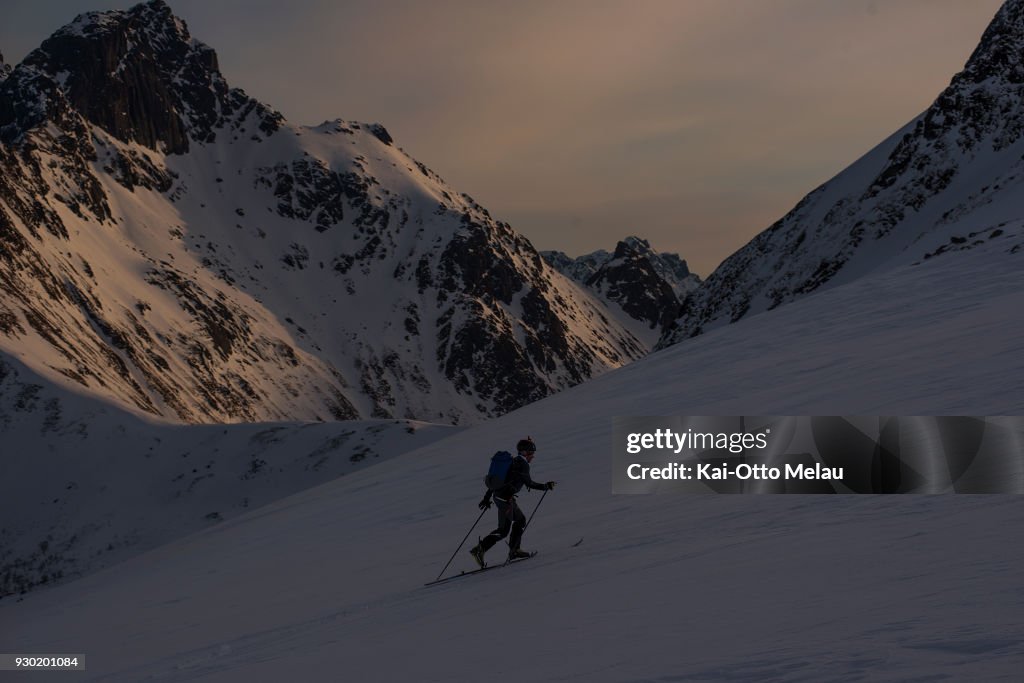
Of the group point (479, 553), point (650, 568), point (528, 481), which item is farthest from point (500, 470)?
point (650, 568)

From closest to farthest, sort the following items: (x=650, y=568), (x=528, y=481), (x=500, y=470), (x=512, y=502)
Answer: (x=650, y=568) < (x=528, y=481) < (x=500, y=470) < (x=512, y=502)

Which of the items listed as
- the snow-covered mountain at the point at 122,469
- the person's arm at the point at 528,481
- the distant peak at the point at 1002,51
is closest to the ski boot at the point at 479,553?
the person's arm at the point at 528,481

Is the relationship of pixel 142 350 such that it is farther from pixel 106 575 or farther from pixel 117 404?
pixel 106 575

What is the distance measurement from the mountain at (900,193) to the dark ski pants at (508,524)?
7173 centimetres

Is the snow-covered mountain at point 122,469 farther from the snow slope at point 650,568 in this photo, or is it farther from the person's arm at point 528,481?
the person's arm at point 528,481

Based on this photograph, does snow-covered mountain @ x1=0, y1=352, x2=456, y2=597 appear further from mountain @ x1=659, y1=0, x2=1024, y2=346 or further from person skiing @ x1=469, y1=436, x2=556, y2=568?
person skiing @ x1=469, y1=436, x2=556, y2=568

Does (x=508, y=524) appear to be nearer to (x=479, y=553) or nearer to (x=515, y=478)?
(x=479, y=553)

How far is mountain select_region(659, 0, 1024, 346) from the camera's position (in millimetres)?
96438

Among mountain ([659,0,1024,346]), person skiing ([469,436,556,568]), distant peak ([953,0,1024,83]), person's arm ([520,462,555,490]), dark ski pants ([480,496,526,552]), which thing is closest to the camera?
person's arm ([520,462,555,490])

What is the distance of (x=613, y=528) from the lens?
15055 millimetres

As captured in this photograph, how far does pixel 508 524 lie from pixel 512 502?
1.12 feet

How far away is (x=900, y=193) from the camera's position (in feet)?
348

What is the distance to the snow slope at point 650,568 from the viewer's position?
7379mm

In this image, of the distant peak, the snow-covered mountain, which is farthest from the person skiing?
the distant peak
